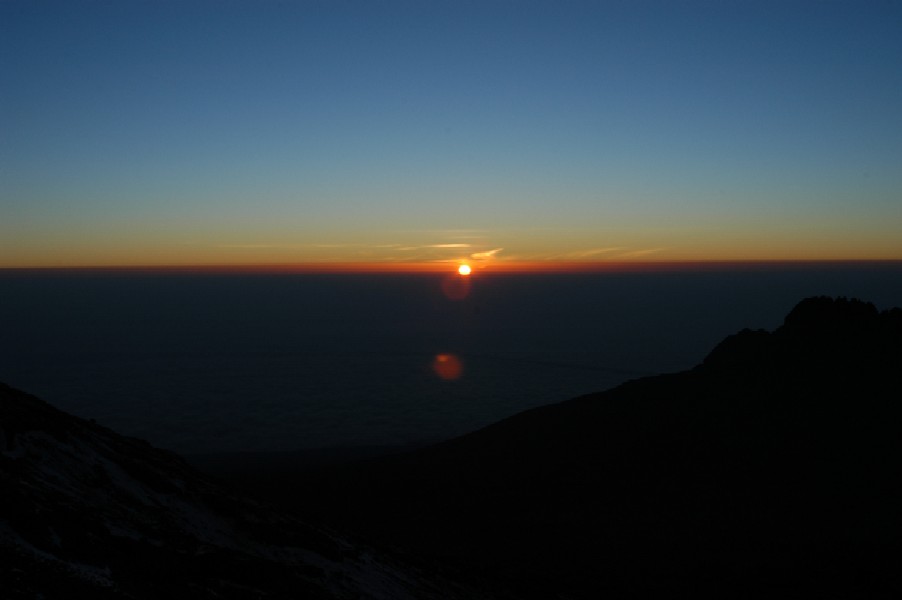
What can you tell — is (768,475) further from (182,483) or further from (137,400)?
(137,400)

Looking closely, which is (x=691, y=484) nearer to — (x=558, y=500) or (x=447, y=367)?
(x=558, y=500)

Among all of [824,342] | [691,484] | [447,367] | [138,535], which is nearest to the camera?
[138,535]

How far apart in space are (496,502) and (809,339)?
15.5 meters

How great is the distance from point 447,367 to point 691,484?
4620cm

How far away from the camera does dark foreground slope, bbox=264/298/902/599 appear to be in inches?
677

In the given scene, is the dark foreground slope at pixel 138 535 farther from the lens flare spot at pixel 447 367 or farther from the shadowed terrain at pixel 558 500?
the lens flare spot at pixel 447 367

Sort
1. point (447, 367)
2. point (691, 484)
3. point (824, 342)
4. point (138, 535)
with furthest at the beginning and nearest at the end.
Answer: point (447, 367)
point (824, 342)
point (691, 484)
point (138, 535)

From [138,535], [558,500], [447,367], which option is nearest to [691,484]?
[558,500]

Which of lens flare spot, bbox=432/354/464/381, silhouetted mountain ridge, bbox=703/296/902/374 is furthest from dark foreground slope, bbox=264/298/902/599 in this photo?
lens flare spot, bbox=432/354/464/381

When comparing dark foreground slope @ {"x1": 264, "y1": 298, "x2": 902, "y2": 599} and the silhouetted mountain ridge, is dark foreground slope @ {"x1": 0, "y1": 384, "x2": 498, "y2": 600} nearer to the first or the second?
dark foreground slope @ {"x1": 264, "y1": 298, "x2": 902, "y2": 599}

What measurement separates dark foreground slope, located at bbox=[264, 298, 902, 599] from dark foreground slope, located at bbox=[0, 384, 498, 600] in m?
4.54

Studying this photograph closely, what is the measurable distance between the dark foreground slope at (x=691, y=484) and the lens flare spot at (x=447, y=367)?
32.6 metres

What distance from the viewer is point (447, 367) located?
68188mm

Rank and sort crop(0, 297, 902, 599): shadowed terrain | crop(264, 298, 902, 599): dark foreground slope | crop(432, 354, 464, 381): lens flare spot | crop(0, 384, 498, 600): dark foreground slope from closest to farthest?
crop(0, 384, 498, 600): dark foreground slope → crop(0, 297, 902, 599): shadowed terrain → crop(264, 298, 902, 599): dark foreground slope → crop(432, 354, 464, 381): lens flare spot
